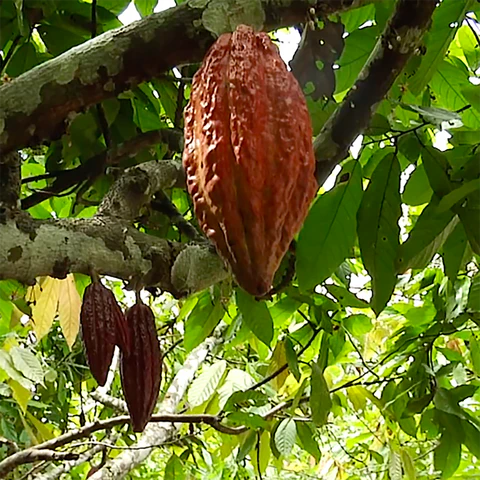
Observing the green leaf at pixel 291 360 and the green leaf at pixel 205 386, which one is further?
the green leaf at pixel 205 386

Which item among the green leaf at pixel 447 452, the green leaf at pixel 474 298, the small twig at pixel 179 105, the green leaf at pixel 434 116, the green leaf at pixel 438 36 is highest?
the small twig at pixel 179 105

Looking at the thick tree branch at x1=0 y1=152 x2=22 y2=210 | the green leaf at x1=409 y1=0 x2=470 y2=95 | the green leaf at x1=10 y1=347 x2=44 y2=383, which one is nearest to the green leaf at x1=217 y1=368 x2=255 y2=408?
the green leaf at x1=10 y1=347 x2=44 y2=383

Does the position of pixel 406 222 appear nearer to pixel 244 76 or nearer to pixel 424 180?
pixel 424 180

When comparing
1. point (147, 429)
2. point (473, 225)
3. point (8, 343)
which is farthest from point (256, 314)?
point (147, 429)

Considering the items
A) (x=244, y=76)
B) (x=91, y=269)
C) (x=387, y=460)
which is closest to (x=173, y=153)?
(x=91, y=269)

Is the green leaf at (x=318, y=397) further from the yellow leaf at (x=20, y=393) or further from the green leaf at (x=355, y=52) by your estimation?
the yellow leaf at (x=20, y=393)

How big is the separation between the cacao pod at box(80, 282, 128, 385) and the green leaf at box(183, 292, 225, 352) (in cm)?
61

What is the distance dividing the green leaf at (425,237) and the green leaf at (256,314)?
1.05 ft

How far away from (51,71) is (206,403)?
1411 millimetres

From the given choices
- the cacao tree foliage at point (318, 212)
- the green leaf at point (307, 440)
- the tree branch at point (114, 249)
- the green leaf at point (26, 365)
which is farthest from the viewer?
the green leaf at point (307, 440)

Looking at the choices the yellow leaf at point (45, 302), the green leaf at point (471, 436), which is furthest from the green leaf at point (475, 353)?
the yellow leaf at point (45, 302)

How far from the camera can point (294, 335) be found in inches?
68.7

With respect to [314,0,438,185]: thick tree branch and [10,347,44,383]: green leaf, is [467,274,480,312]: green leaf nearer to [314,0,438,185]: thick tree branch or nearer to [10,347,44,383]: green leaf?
[314,0,438,185]: thick tree branch

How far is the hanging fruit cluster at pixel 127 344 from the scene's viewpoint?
848mm
